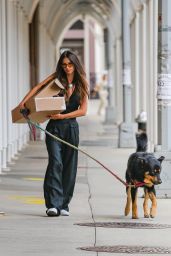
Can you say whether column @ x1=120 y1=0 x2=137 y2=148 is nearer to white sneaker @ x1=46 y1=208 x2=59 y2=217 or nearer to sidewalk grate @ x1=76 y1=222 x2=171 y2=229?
white sneaker @ x1=46 y1=208 x2=59 y2=217

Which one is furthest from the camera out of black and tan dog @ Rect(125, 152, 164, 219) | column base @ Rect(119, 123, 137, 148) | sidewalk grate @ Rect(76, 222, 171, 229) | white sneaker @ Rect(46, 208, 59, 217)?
column base @ Rect(119, 123, 137, 148)

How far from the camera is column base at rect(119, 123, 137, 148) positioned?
80.1 ft

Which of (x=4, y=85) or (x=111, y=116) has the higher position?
(x=4, y=85)

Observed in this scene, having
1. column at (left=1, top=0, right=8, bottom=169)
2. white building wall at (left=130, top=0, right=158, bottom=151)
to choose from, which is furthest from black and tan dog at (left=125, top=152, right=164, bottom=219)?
white building wall at (left=130, top=0, right=158, bottom=151)

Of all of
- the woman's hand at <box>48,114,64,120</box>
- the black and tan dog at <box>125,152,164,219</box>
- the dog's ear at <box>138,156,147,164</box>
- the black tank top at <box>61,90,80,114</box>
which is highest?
the black tank top at <box>61,90,80,114</box>

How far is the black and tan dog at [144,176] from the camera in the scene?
1145 cm

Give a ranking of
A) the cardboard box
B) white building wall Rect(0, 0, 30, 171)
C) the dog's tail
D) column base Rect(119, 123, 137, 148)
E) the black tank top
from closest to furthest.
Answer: the cardboard box, the black tank top, the dog's tail, white building wall Rect(0, 0, 30, 171), column base Rect(119, 123, 137, 148)

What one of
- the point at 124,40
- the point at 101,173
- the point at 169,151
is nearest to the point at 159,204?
the point at 169,151

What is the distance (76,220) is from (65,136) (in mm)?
931

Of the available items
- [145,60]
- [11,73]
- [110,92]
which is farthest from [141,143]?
[110,92]

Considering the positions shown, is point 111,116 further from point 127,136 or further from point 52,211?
point 52,211

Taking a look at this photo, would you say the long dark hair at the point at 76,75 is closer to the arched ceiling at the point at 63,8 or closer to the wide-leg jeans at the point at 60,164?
the wide-leg jeans at the point at 60,164

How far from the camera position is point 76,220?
11648 millimetres

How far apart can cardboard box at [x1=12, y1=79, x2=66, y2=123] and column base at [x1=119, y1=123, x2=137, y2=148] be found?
1241 centimetres
